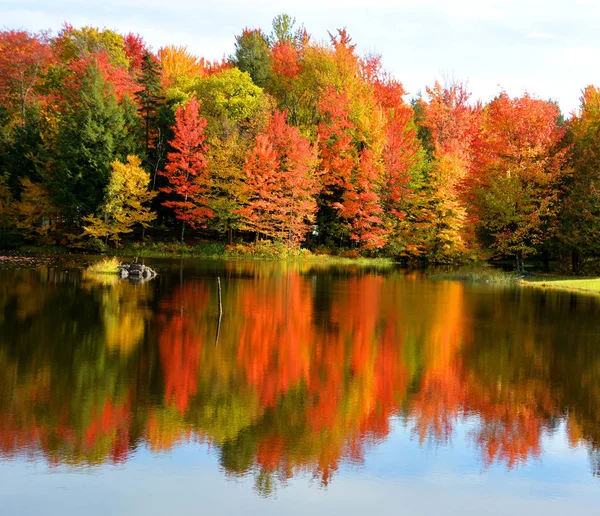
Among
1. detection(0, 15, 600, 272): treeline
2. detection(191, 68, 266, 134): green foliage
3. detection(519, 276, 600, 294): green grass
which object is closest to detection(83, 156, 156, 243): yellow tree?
detection(0, 15, 600, 272): treeline

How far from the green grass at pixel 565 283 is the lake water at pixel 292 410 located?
11393 mm

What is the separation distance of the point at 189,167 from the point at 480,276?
90.9 ft

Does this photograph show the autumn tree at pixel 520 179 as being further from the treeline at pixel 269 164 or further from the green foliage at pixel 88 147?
the green foliage at pixel 88 147

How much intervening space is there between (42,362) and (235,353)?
17.1 feet

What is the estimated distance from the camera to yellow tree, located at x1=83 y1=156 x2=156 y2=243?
187ft

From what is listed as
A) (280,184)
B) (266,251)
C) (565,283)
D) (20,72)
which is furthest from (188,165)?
(565,283)

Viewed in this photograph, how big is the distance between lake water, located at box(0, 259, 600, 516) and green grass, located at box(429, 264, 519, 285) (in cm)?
1632

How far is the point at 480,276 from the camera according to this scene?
48406mm

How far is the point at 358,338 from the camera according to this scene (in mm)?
23422

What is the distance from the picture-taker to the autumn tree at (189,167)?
6006 cm

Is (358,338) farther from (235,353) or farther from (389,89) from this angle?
(389,89)

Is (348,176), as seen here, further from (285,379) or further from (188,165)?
(285,379)

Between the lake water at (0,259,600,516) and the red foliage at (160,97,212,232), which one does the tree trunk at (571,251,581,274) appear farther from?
the red foliage at (160,97,212,232)

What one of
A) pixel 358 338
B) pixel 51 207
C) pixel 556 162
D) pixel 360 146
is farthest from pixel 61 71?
pixel 358 338
